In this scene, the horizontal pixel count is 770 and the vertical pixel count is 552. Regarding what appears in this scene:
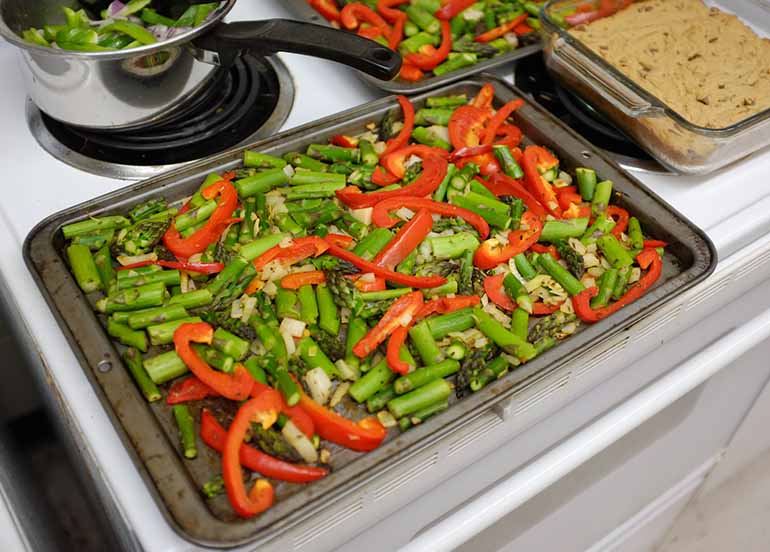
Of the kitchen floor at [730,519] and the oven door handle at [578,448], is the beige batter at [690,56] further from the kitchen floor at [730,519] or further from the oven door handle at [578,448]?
the kitchen floor at [730,519]

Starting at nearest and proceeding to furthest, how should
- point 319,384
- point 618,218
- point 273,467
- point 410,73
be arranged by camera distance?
point 273,467, point 319,384, point 618,218, point 410,73

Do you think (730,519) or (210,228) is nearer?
(210,228)

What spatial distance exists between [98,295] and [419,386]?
1.46 ft

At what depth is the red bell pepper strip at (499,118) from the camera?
123 cm

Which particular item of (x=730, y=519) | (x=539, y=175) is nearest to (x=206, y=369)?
(x=539, y=175)

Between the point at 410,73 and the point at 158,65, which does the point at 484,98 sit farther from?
the point at 158,65

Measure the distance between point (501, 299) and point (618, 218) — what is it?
0.25 metres

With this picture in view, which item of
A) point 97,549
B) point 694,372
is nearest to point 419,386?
point 694,372

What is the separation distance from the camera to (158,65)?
42.9 inches

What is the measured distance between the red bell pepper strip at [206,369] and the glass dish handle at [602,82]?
72 centimetres

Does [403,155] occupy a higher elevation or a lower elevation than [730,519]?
higher

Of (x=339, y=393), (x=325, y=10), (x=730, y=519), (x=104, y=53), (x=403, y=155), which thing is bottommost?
(x=730, y=519)

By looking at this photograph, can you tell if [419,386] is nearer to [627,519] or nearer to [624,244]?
[624,244]

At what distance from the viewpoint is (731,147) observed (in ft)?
3.83
